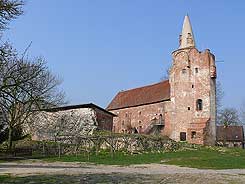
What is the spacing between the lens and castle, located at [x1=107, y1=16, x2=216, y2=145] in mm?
57375

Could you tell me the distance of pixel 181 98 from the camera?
59.3m

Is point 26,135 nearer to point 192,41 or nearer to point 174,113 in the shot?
point 174,113

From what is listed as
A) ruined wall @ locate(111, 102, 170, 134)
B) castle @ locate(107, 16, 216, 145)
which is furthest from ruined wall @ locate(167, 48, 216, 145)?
ruined wall @ locate(111, 102, 170, 134)

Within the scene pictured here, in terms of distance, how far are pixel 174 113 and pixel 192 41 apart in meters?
12.3

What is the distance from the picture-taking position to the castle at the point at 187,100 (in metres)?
57.4

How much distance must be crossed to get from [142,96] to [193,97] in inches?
518

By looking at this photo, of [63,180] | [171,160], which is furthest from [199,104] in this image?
[63,180]

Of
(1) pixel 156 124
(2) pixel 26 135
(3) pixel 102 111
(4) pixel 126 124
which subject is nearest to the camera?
(2) pixel 26 135

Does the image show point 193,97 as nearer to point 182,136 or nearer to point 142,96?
point 182,136

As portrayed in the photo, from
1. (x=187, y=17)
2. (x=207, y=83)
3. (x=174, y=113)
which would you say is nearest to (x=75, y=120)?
(x=174, y=113)

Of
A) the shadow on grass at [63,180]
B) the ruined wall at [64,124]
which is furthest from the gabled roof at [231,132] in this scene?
the shadow on grass at [63,180]

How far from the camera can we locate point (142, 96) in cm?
6950

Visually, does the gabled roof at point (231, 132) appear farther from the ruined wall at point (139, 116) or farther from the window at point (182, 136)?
the window at point (182, 136)

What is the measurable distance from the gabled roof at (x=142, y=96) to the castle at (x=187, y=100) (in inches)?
9.1
